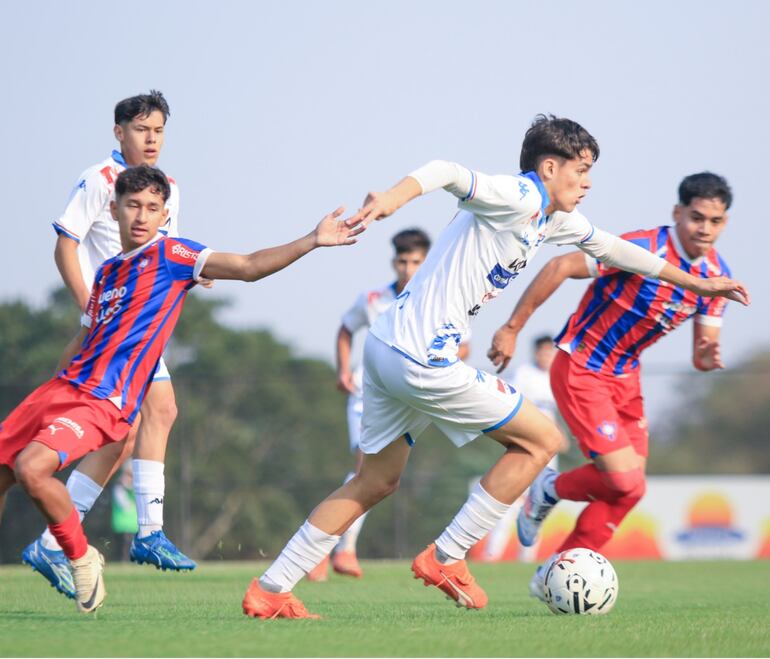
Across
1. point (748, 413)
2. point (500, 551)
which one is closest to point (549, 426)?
point (500, 551)

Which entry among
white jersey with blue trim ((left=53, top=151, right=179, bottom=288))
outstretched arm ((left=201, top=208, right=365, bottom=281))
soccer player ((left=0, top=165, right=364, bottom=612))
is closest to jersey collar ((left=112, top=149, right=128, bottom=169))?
white jersey with blue trim ((left=53, top=151, right=179, bottom=288))

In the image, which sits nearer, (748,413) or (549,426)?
(549,426)

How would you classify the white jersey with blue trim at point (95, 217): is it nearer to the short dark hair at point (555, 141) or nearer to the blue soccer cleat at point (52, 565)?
the blue soccer cleat at point (52, 565)

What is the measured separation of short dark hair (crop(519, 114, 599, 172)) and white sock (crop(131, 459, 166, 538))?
2588 millimetres

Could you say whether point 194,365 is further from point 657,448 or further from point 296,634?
point 296,634

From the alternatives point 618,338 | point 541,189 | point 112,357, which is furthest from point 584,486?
point 112,357

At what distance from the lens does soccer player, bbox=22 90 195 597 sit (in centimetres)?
658

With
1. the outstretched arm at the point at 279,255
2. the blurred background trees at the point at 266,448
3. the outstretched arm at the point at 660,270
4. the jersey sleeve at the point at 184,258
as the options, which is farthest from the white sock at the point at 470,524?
the blurred background trees at the point at 266,448

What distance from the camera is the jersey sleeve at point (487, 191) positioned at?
495 centimetres

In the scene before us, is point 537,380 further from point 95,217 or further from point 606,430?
point 95,217

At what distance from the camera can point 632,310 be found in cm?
751

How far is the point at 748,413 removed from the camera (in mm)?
35219

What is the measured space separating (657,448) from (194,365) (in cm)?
1448

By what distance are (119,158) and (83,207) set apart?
38 cm
